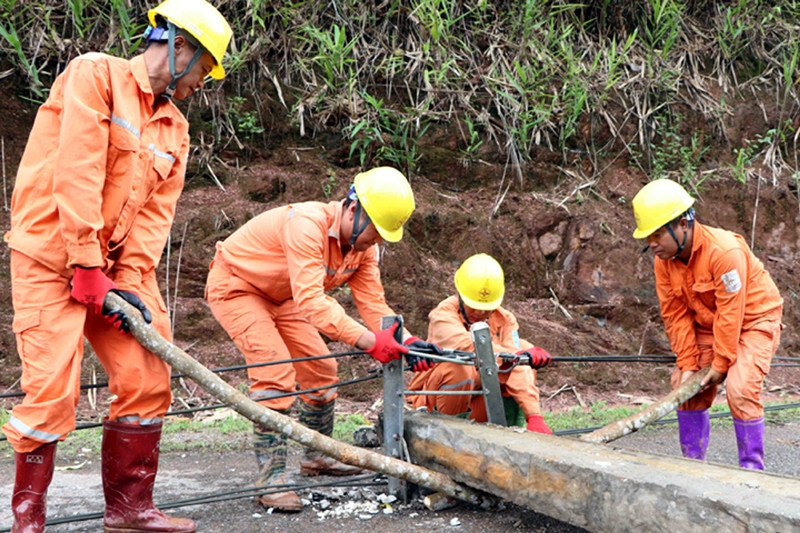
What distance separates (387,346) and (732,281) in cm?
209

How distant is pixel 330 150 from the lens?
8938 millimetres

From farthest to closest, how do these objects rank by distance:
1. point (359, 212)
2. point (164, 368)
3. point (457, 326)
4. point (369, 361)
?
1. point (369, 361)
2. point (457, 326)
3. point (359, 212)
4. point (164, 368)

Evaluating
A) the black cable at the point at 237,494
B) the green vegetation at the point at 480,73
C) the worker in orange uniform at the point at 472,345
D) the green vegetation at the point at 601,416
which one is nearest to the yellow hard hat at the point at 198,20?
the black cable at the point at 237,494

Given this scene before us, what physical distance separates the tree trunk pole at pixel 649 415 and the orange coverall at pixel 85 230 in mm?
2316

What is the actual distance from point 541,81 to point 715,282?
4.94m

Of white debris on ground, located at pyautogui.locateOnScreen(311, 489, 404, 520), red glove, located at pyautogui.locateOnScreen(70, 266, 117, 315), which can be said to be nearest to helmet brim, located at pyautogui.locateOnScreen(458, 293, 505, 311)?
white debris on ground, located at pyautogui.locateOnScreen(311, 489, 404, 520)

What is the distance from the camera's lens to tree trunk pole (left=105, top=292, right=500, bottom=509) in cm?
349

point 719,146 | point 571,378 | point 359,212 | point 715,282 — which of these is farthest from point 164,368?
point 719,146

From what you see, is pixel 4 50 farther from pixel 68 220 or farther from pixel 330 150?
pixel 68 220

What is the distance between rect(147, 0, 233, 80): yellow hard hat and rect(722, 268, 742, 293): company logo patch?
122 inches

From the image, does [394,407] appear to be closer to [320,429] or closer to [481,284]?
[320,429]

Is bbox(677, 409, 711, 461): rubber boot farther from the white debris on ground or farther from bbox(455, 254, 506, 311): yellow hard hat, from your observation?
the white debris on ground

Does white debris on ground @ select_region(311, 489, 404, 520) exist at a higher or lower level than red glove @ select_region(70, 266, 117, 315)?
lower

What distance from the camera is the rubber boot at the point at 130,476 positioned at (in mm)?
3625
